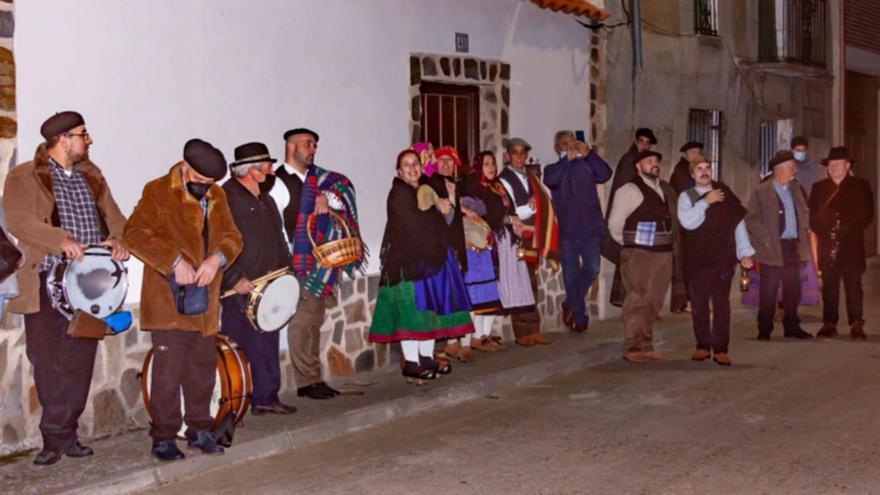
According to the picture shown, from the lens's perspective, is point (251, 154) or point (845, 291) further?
point (845, 291)

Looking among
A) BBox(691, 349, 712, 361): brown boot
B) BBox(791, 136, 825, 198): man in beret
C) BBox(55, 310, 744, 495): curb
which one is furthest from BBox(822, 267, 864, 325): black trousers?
BBox(791, 136, 825, 198): man in beret

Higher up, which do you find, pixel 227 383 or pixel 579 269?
pixel 579 269

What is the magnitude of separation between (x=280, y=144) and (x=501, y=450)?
340 cm

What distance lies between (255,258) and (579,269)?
5545 millimetres

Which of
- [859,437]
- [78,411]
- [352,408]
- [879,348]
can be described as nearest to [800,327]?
[879,348]

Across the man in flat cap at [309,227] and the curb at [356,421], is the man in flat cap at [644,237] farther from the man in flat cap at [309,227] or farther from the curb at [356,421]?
the man in flat cap at [309,227]

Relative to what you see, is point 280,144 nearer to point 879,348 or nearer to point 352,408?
point 352,408

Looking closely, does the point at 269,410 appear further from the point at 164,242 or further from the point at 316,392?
the point at 164,242

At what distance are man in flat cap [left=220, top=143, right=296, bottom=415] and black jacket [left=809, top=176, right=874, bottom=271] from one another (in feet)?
21.8

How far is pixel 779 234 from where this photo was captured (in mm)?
12688

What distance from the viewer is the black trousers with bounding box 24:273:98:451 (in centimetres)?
751

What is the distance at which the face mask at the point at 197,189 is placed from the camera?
7.61 m

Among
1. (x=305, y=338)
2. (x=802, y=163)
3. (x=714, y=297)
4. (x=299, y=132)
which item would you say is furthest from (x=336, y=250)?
(x=802, y=163)

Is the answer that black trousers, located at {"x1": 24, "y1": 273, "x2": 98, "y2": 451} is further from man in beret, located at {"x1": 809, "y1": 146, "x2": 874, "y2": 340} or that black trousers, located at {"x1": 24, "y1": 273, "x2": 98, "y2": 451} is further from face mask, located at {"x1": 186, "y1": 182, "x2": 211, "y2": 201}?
man in beret, located at {"x1": 809, "y1": 146, "x2": 874, "y2": 340}
